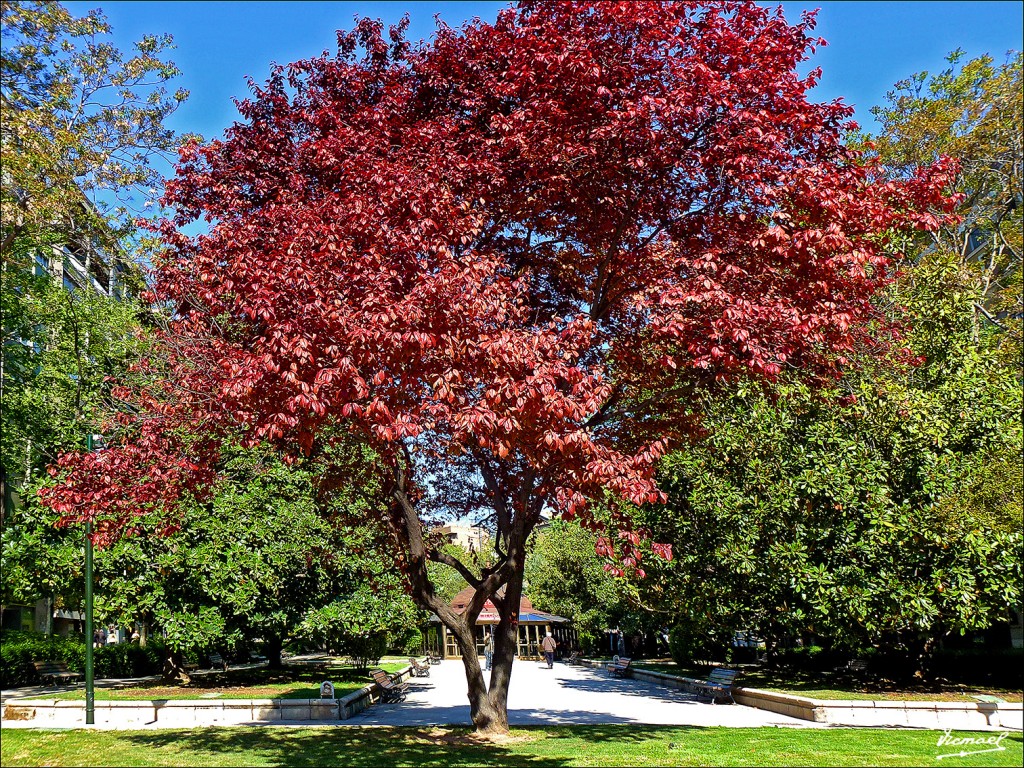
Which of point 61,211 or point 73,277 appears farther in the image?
point 73,277

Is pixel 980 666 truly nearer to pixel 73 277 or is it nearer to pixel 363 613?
pixel 363 613

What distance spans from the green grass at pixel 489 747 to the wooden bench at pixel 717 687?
5144 mm

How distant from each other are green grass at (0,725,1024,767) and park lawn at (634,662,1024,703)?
2.41 meters

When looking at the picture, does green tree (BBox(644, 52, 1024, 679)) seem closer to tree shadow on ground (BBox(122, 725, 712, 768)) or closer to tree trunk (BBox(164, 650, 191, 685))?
tree shadow on ground (BBox(122, 725, 712, 768))

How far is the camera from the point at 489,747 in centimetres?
1124

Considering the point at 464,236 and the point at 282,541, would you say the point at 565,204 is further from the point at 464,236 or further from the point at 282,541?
the point at 282,541

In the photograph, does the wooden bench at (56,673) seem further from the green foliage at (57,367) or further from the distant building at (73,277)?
the green foliage at (57,367)

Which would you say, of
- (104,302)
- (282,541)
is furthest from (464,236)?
(104,302)

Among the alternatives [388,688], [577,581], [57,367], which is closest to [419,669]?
[577,581]

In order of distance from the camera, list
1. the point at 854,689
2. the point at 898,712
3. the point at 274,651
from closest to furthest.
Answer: the point at 898,712, the point at 854,689, the point at 274,651

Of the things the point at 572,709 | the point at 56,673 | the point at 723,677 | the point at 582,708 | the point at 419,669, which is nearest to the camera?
the point at 572,709

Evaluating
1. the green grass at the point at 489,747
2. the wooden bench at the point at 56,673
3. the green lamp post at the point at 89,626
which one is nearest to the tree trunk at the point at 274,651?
the wooden bench at the point at 56,673

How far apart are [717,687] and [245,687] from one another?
36.6ft

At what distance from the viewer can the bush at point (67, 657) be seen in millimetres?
24078
